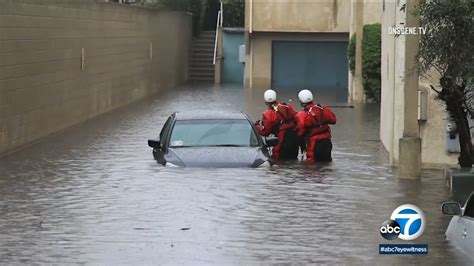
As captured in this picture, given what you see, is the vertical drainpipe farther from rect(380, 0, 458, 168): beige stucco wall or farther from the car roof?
the car roof

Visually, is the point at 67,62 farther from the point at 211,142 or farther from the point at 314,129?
the point at 211,142

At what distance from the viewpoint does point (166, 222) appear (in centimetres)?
1146

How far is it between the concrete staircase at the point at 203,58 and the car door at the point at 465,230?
4155 cm

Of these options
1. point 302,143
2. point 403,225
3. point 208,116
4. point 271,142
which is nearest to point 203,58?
point 302,143

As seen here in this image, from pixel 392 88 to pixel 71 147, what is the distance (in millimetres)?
6481

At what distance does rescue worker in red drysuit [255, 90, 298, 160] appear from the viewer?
58.3 ft

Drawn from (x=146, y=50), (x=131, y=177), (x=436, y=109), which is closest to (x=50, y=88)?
(x=131, y=177)

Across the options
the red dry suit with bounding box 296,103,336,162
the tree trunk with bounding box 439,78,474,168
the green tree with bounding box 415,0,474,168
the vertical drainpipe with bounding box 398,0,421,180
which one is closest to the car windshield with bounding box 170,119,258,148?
the red dry suit with bounding box 296,103,336,162

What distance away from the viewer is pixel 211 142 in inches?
637

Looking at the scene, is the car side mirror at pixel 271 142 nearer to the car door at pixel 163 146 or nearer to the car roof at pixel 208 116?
the car roof at pixel 208 116

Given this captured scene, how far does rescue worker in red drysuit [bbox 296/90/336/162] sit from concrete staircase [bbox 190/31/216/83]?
32285mm

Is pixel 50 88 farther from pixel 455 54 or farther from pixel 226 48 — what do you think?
pixel 226 48

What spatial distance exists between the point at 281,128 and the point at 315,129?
A: 2.06 ft

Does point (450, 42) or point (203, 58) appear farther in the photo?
point (203, 58)
